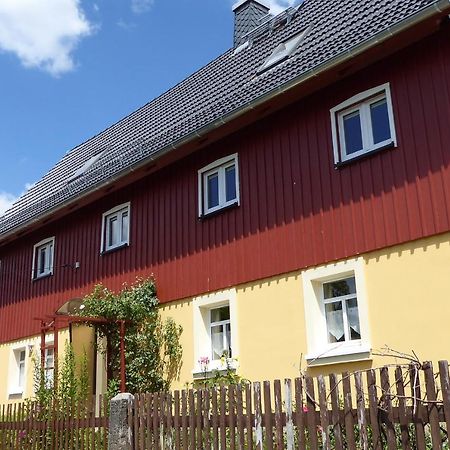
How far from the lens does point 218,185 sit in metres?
11.6

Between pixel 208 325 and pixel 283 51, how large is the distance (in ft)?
18.4

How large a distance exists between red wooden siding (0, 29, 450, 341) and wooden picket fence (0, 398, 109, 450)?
11.4 ft

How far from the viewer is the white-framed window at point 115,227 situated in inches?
546

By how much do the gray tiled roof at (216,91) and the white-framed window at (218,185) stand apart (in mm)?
871

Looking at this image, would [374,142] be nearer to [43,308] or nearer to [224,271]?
[224,271]

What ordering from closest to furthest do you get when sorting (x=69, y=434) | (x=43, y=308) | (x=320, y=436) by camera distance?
(x=320, y=436) < (x=69, y=434) < (x=43, y=308)

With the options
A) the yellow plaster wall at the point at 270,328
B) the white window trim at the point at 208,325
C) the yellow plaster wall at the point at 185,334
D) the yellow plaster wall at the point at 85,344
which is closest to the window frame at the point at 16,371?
the yellow plaster wall at the point at 85,344

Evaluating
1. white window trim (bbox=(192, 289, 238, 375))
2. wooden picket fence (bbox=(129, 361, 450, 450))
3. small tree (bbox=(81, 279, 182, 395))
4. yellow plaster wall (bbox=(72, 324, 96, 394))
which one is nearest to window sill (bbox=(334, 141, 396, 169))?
white window trim (bbox=(192, 289, 238, 375))

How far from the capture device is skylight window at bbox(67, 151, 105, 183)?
16.8 metres

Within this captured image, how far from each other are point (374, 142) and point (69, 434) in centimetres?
602

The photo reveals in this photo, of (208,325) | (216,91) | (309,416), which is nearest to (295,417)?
(309,416)

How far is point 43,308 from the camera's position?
15.9 m

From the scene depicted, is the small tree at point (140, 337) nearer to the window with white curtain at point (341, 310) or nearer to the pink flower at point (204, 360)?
the pink flower at point (204, 360)

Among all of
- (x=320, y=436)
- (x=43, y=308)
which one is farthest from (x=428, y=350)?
(x=43, y=308)
